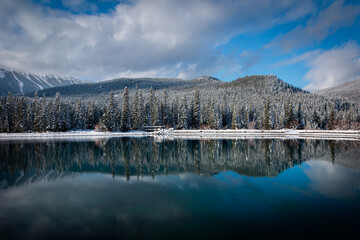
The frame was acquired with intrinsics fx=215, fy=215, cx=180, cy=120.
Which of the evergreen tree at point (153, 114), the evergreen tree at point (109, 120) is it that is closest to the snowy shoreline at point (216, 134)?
the evergreen tree at point (109, 120)

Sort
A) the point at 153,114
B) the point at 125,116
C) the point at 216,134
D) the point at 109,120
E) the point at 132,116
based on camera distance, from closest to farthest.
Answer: the point at 216,134, the point at 109,120, the point at 125,116, the point at 132,116, the point at 153,114

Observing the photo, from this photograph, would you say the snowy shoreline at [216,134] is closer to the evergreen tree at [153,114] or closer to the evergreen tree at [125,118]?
the evergreen tree at [125,118]

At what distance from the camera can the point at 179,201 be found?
9594 mm

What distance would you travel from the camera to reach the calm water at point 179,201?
6969 millimetres

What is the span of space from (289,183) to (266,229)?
6.67 metres

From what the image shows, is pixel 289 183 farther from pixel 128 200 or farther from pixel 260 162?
pixel 128 200

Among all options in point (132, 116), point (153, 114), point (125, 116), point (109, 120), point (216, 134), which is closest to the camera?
point (216, 134)

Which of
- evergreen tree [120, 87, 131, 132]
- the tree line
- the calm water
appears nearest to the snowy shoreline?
evergreen tree [120, 87, 131, 132]

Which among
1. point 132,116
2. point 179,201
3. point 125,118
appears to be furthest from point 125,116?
point 179,201

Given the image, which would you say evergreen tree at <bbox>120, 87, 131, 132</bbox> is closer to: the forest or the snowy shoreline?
the forest

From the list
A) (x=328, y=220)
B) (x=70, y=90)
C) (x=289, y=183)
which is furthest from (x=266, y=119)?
(x=70, y=90)

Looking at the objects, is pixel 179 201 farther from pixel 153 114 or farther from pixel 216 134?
pixel 153 114

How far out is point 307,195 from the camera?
10477 mm

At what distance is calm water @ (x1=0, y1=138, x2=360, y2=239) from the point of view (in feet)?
22.9
